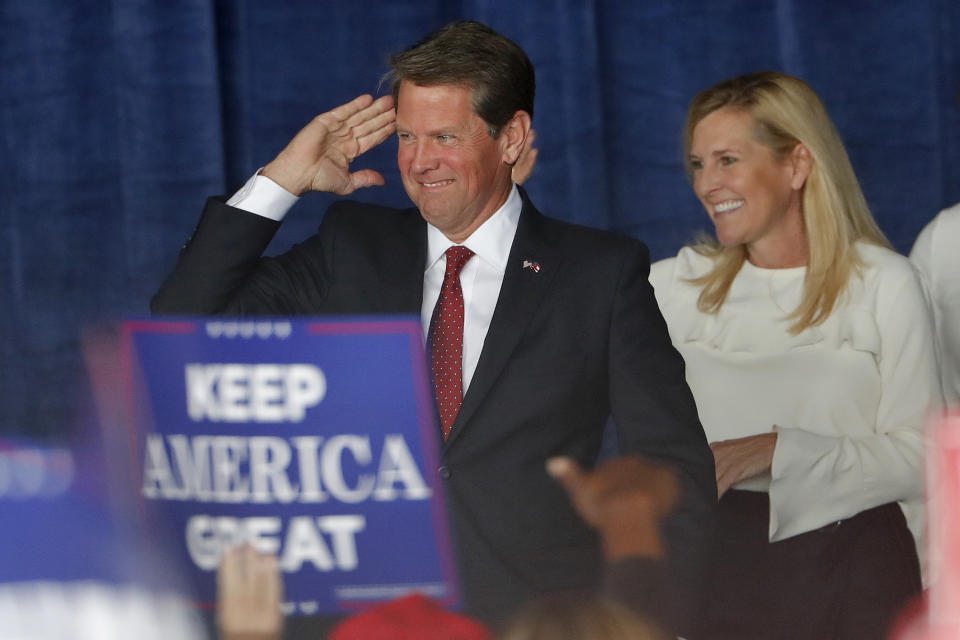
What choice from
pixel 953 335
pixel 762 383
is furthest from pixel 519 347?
pixel 953 335

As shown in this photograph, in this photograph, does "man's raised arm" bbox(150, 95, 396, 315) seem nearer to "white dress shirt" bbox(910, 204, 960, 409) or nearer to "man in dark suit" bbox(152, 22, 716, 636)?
"man in dark suit" bbox(152, 22, 716, 636)

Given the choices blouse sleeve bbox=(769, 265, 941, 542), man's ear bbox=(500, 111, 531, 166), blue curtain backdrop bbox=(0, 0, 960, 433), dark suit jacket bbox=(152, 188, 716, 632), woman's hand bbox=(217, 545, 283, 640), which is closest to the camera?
woman's hand bbox=(217, 545, 283, 640)

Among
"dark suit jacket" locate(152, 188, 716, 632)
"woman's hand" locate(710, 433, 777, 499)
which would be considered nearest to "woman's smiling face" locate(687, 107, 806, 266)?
"woman's hand" locate(710, 433, 777, 499)

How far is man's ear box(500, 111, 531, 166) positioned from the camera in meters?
1.34

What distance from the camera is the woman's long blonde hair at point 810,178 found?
1.73 meters

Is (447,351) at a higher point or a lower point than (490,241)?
lower

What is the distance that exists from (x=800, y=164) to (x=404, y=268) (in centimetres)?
75

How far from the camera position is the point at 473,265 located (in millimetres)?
1345

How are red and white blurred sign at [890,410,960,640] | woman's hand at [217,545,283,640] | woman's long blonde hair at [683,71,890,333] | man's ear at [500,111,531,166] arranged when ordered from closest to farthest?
red and white blurred sign at [890,410,960,640]
woman's hand at [217,545,283,640]
man's ear at [500,111,531,166]
woman's long blonde hair at [683,71,890,333]

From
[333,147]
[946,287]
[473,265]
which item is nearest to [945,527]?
[473,265]

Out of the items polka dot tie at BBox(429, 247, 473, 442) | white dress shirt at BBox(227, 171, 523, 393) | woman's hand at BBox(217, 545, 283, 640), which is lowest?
woman's hand at BBox(217, 545, 283, 640)

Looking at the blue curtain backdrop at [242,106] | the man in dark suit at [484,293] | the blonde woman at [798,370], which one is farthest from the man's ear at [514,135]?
the blue curtain backdrop at [242,106]

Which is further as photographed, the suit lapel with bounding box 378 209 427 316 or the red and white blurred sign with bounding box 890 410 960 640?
the suit lapel with bounding box 378 209 427 316

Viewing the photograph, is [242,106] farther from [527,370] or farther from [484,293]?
[527,370]
